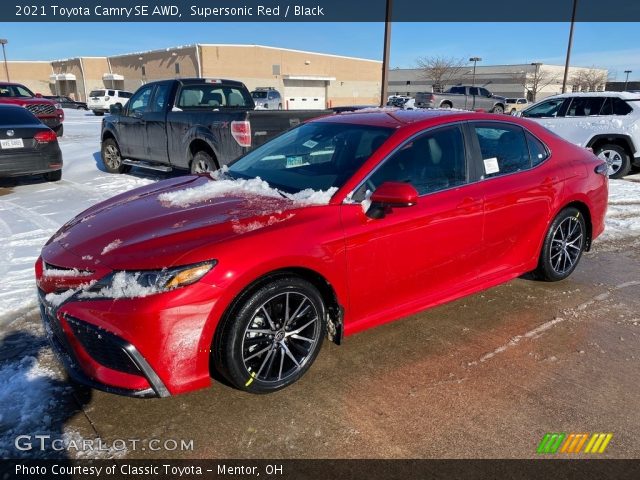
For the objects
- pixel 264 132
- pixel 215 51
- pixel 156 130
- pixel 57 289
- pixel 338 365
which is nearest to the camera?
pixel 57 289

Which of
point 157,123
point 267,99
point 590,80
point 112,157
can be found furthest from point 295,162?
point 590,80

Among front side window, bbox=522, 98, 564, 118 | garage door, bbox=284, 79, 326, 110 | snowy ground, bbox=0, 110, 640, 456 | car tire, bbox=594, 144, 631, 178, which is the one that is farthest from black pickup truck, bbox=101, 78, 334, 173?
garage door, bbox=284, 79, 326, 110

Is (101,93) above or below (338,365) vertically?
above

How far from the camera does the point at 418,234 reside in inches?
132

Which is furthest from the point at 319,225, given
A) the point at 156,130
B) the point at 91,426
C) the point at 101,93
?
the point at 101,93

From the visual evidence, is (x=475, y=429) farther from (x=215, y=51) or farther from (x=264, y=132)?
(x=215, y=51)

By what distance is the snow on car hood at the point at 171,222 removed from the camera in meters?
2.65

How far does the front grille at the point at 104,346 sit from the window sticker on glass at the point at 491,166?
289cm

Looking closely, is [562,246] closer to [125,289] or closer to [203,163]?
[125,289]

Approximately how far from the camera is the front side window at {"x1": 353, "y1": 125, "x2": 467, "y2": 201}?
3.32 metres

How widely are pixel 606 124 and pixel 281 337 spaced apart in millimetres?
10025

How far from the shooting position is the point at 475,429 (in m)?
2.70

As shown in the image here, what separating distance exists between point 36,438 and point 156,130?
7.06 metres

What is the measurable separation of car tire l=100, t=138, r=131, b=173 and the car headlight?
8706mm
